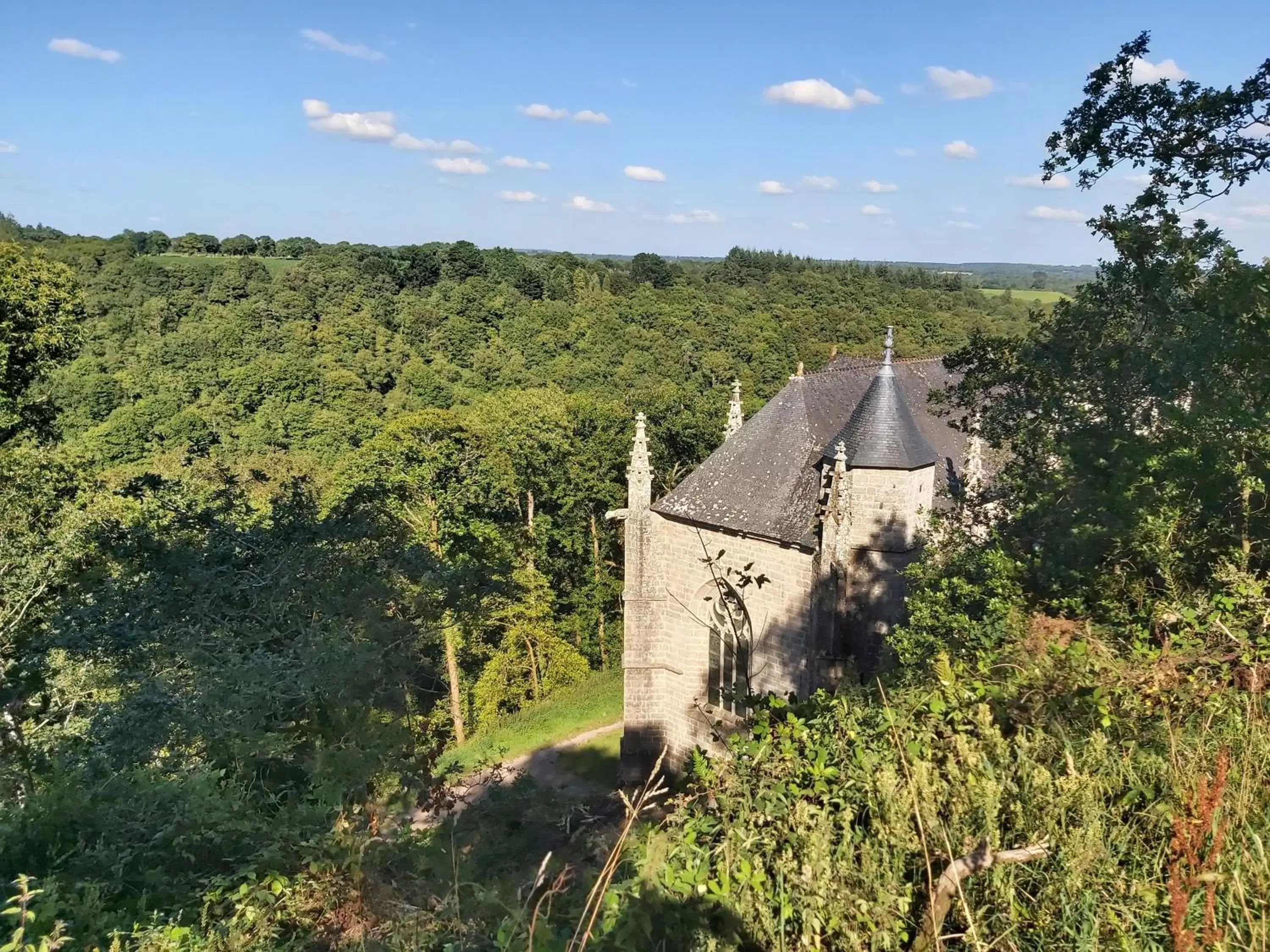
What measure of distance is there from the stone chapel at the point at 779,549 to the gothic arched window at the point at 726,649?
4 centimetres

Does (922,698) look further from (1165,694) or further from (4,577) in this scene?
(4,577)

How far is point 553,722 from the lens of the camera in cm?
2439

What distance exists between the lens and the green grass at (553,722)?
74.2 ft

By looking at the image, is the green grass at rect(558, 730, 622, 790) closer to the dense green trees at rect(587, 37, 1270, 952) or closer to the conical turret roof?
the conical turret roof

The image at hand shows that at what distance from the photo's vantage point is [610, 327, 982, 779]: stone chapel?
13414mm

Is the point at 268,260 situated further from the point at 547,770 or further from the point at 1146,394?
the point at 1146,394

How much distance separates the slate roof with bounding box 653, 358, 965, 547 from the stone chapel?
0.03 meters

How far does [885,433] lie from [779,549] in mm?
2916

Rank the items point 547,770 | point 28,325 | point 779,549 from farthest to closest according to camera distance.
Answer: point 547,770
point 28,325
point 779,549

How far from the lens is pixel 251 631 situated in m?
10.4

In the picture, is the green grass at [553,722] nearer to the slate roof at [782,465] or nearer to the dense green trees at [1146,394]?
the slate roof at [782,465]

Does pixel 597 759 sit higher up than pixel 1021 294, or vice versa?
pixel 1021 294

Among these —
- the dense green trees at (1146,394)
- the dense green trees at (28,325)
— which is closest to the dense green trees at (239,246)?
the dense green trees at (28,325)

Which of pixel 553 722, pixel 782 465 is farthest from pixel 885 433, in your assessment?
pixel 553 722
